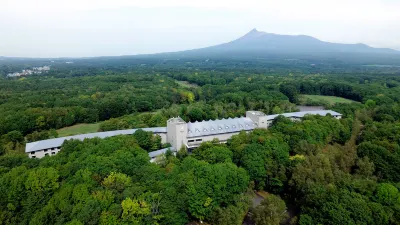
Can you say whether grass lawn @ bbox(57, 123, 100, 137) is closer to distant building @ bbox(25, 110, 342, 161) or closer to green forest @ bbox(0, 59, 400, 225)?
green forest @ bbox(0, 59, 400, 225)

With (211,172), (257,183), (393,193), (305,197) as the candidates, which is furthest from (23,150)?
(393,193)

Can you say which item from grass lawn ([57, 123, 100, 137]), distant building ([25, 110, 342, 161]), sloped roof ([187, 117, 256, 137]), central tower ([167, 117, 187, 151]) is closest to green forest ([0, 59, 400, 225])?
central tower ([167, 117, 187, 151])

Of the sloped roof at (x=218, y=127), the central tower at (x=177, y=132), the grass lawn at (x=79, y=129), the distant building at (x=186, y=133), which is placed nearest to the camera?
the distant building at (x=186, y=133)

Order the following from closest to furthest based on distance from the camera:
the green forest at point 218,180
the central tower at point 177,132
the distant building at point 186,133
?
the green forest at point 218,180
the distant building at point 186,133
the central tower at point 177,132

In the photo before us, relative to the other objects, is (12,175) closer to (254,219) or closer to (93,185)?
(93,185)

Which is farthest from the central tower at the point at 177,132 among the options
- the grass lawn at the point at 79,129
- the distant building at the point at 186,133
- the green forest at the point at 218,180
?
the grass lawn at the point at 79,129

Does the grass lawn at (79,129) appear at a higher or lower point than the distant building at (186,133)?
lower

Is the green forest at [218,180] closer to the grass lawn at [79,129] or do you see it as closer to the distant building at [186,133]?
the distant building at [186,133]
